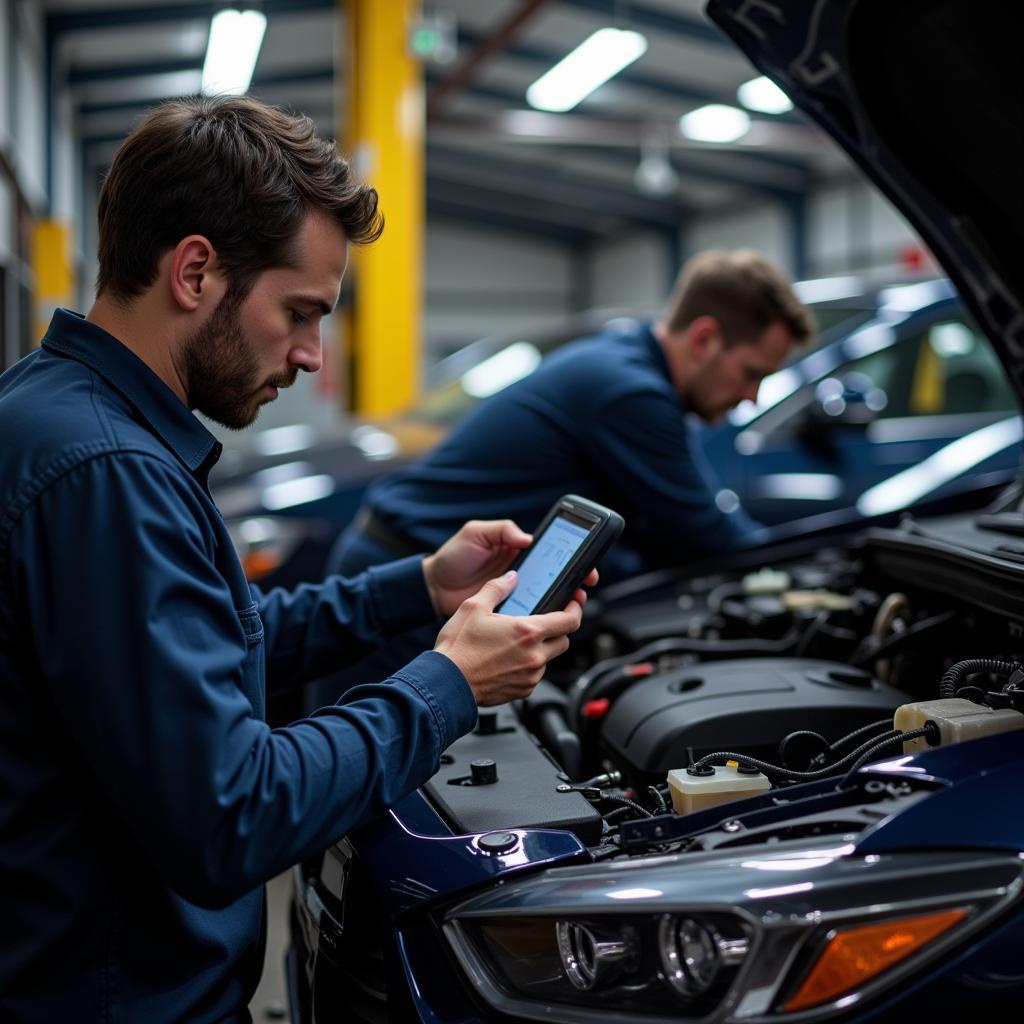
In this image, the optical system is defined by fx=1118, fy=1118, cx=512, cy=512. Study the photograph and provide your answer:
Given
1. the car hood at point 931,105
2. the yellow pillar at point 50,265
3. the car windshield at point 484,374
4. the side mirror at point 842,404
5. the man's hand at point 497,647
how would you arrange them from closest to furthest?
the man's hand at point 497,647 → the car hood at point 931,105 → the side mirror at point 842,404 → the car windshield at point 484,374 → the yellow pillar at point 50,265

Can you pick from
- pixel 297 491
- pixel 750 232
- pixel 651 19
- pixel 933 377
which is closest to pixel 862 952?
pixel 297 491

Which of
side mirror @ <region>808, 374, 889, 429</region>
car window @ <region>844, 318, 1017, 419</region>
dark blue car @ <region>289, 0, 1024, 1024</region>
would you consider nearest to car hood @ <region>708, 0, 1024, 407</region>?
dark blue car @ <region>289, 0, 1024, 1024</region>

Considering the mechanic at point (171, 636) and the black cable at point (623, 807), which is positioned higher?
the mechanic at point (171, 636)

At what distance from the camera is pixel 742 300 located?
8.56 feet

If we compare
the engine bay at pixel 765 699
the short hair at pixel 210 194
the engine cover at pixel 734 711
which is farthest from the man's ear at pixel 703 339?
the short hair at pixel 210 194

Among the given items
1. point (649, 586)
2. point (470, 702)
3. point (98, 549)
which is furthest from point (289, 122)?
point (649, 586)

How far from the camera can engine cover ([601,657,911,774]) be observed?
1.57 m

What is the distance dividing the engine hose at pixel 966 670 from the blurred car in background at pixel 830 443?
1823mm

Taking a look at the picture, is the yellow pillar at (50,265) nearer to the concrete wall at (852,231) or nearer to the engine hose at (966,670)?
the engine hose at (966,670)

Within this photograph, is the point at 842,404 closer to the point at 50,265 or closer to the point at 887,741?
the point at 887,741

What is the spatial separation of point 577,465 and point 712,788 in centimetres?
123

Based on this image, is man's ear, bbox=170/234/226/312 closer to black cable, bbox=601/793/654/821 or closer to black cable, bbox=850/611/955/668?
black cable, bbox=601/793/654/821

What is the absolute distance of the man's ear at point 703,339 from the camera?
8.53 feet

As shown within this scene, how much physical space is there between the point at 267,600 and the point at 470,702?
0.63m
